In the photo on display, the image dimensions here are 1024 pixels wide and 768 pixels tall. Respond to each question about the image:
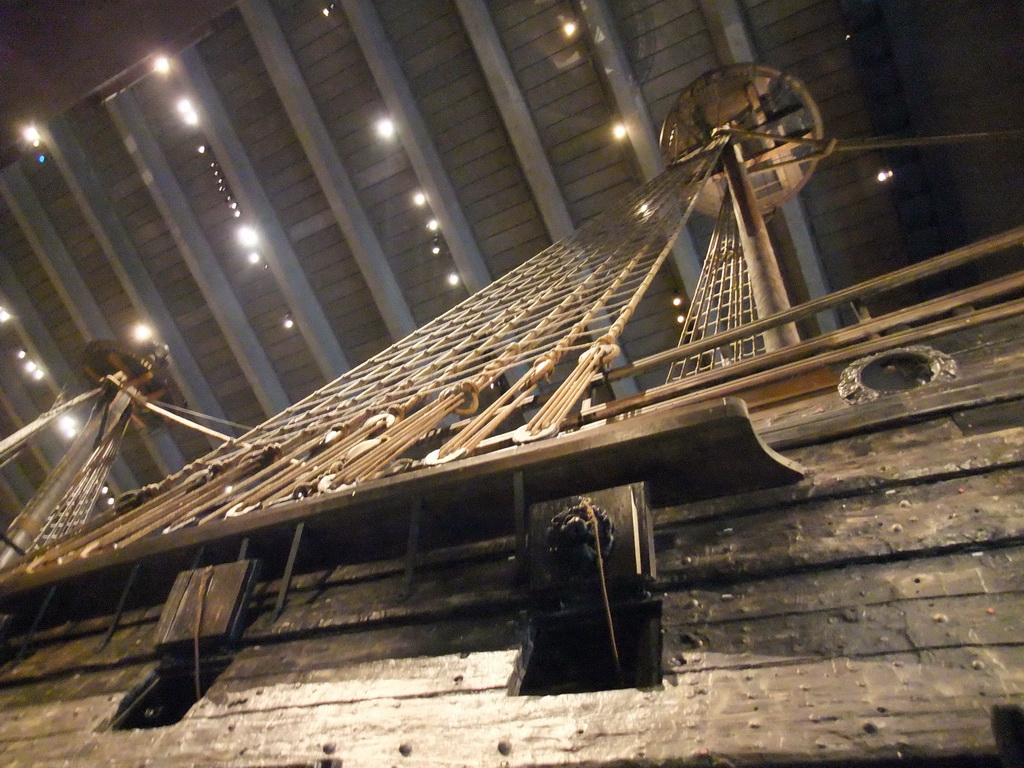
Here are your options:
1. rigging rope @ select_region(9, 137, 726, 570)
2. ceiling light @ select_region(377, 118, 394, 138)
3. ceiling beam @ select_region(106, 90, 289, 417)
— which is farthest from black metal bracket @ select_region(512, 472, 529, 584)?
ceiling beam @ select_region(106, 90, 289, 417)

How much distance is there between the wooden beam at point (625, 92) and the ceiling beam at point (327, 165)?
2857 mm

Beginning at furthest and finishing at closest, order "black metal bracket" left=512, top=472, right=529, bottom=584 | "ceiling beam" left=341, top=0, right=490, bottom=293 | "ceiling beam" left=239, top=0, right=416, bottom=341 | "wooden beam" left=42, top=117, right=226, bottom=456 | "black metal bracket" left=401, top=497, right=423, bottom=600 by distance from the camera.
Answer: "wooden beam" left=42, top=117, right=226, bottom=456, "ceiling beam" left=239, top=0, right=416, bottom=341, "ceiling beam" left=341, top=0, right=490, bottom=293, "black metal bracket" left=401, top=497, right=423, bottom=600, "black metal bracket" left=512, top=472, right=529, bottom=584

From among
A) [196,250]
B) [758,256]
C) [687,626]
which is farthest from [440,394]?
[196,250]

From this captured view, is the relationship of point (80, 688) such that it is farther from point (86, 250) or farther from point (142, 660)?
point (86, 250)

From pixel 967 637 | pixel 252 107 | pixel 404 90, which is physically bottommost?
pixel 967 637

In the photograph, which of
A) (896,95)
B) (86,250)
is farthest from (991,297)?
(86,250)

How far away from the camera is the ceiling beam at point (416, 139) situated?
5.50m

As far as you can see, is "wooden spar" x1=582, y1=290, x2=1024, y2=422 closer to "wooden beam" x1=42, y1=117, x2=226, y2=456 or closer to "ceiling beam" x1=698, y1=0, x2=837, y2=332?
"ceiling beam" x1=698, y1=0, x2=837, y2=332

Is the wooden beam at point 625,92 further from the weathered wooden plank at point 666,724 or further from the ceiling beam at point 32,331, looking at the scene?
the ceiling beam at point 32,331

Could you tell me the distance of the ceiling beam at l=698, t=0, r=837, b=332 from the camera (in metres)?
4.86

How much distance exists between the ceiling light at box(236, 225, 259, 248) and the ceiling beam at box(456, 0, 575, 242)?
313cm

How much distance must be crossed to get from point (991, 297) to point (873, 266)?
14.7 feet

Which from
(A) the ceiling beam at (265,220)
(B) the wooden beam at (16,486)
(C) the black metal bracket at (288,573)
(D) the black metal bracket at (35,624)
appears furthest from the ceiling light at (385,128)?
(B) the wooden beam at (16,486)

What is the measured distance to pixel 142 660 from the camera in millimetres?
1895
